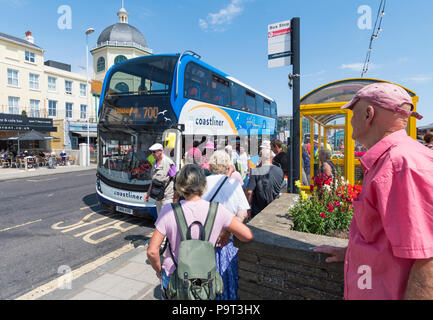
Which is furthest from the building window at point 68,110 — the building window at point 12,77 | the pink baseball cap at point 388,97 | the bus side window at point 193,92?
the pink baseball cap at point 388,97

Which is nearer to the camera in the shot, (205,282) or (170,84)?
(205,282)

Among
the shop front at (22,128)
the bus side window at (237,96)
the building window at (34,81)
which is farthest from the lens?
the building window at (34,81)

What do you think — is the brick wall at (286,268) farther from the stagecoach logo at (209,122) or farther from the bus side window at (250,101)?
the bus side window at (250,101)

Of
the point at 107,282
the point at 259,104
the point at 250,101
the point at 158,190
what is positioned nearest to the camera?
the point at 107,282

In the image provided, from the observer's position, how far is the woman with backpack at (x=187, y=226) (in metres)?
1.89

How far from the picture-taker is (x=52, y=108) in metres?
33.3

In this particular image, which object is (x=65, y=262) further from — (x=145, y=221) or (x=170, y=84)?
(x=170, y=84)

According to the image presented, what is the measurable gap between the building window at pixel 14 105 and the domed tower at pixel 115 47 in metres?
13.1

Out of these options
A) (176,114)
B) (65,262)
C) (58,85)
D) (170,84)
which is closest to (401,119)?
(65,262)

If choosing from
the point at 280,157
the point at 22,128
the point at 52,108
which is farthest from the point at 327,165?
the point at 52,108

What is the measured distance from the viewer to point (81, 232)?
5.95 metres

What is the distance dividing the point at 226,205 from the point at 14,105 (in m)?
35.6

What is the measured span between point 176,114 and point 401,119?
582cm

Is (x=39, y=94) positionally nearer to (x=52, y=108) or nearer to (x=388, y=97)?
(x=52, y=108)
